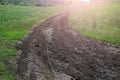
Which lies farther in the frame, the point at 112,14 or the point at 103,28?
the point at 112,14

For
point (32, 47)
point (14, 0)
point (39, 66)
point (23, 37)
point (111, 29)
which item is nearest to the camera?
point (39, 66)

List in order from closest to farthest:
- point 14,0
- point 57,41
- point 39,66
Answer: point 39,66, point 57,41, point 14,0

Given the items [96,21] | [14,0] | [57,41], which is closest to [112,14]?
[96,21]

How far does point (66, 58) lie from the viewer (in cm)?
2423

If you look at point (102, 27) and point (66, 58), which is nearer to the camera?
point (66, 58)

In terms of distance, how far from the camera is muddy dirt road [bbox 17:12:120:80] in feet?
65.9

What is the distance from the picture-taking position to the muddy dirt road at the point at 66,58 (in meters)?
20.1

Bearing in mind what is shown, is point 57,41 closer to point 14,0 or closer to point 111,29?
point 111,29

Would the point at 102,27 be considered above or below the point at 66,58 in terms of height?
above

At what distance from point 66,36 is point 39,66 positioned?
1265cm

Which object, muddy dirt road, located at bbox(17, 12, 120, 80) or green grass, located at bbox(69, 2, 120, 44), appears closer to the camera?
muddy dirt road, located at bbox(17, 12, 120, 80)

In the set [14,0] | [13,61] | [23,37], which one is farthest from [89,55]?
[14,0]

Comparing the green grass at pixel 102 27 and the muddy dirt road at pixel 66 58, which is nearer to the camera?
the muddy dirt road at pixel 66 58

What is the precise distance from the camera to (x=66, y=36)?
33.9m
